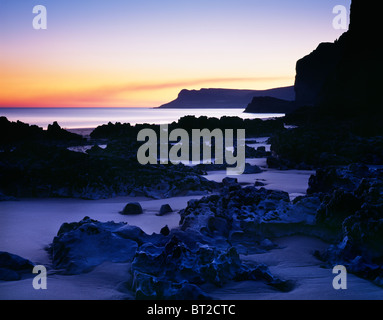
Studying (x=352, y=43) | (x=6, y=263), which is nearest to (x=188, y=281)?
(x=6, y=263)

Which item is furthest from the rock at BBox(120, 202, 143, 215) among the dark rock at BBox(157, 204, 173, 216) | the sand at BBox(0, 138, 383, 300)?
the dark rock at BBox(157, 204, 173, 216)

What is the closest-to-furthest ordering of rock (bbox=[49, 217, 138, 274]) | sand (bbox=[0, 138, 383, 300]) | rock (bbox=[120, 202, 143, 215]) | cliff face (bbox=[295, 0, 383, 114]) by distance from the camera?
sand (bbox=[0, 138, 383, 300]) < rock (bbox=[49, 217, 138, 274]) < rock (bbox=[120, 202, 143, 215]) < cliff face (bbox=[295, 0, 383, 114])

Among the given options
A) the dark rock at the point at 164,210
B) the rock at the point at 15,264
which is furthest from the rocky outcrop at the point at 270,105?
the rock at the point at 15,264

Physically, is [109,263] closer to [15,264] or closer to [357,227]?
[15,264]

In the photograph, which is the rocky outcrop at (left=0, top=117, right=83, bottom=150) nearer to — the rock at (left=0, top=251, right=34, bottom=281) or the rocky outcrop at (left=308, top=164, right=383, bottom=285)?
the rock at (left=0, top=251, right=34, bottom=281)

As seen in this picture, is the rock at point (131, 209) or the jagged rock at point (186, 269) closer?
the jagged rock at point (186, 269)

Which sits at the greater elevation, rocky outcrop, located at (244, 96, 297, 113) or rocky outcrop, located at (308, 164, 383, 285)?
rocky outcrop, located at (244, 96, 297, 113)

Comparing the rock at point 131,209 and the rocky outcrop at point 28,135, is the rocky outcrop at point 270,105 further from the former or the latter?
the rock at point 131,209

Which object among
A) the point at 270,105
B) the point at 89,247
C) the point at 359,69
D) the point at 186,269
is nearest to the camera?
the point at 186,269

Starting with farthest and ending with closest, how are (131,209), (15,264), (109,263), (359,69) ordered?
1. (359,69)
2. (131,209)
3. (109,263)
4. (15,264)

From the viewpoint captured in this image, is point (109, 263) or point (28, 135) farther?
point (28, 135)

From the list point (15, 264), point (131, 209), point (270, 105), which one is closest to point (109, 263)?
point (15, 264)

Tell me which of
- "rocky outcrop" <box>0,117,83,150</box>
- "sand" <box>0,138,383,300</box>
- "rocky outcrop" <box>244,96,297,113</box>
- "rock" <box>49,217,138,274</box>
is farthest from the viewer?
"rocky outcrop" <box>244,96,297,113</box>
